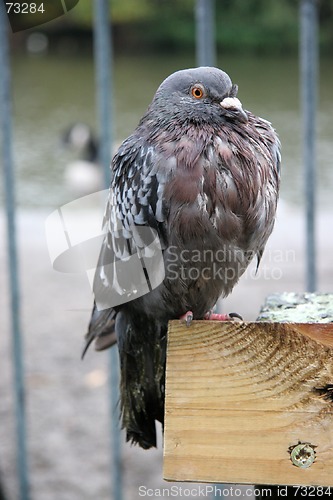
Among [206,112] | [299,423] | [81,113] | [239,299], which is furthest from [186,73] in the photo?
[81,113]

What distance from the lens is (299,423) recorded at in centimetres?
197

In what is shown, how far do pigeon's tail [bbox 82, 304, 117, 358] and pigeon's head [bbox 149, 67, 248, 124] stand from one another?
2.42 ft

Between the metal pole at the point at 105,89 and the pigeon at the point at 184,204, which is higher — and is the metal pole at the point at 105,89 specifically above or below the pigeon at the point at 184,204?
above

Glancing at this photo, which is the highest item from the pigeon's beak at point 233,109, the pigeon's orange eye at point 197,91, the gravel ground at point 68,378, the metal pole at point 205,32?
the metal pole at point 205,32

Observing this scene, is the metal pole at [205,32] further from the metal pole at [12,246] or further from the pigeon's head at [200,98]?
the pigeon's head at [200,98]

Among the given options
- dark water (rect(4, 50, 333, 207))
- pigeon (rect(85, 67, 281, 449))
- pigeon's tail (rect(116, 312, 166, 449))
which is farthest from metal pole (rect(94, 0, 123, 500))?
dark water (rect(4, 50, 333, 207))

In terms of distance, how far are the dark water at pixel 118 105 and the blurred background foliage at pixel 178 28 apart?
2.56 feet

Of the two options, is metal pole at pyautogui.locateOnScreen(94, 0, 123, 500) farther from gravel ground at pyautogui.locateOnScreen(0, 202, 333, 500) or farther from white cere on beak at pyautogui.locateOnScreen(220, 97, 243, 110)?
white cere on beak at pyautogui.locateOnScreen(220, 97, 243, 110)

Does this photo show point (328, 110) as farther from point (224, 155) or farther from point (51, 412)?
point (224, 155)

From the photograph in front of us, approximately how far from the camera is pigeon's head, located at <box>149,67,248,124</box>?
7.88ft

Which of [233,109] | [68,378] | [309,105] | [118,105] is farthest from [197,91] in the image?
[118,105]

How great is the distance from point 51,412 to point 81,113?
1307cm

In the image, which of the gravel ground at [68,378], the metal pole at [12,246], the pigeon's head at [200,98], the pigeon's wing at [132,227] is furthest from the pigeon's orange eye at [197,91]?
the metal pole at [12,246]

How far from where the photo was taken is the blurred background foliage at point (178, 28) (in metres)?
21.6
